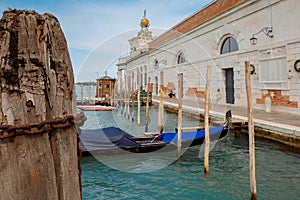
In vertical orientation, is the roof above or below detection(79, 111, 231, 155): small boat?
above

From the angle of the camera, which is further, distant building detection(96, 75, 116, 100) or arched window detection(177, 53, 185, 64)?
distant building detection(96, 75, 116, 100)

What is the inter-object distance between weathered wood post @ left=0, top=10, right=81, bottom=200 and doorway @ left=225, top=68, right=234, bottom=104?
35.9 ft

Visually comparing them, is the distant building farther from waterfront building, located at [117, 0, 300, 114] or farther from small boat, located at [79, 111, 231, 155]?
small boat, located at [79, 111, 231, 155]

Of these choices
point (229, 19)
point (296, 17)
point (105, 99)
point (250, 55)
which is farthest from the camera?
point (105, 99)

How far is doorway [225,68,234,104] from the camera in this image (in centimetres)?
1102

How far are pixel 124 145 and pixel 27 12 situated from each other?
4627mm

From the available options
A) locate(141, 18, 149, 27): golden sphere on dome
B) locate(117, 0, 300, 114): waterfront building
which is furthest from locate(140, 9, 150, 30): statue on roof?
locate(117, 0, 300, 114): waterfront building

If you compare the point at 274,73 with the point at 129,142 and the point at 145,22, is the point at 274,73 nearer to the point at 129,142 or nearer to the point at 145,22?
the point at 129,142

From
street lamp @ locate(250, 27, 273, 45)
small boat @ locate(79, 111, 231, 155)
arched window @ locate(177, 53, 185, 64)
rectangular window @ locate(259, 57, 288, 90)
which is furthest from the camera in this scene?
arched window @ locate(177, 53, 185, 64)

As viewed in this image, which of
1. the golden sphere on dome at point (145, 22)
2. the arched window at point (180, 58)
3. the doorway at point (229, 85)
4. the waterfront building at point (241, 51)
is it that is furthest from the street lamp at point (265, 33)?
the golden sphere on dome at point (145, 22)

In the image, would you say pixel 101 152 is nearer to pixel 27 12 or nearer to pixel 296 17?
pixel 27 12

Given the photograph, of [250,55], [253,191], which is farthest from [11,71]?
[250,55]

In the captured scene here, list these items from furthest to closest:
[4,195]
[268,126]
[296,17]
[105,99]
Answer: [105,99], [296,17], [268,126], [4,195]

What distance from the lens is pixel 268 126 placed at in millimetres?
5848
